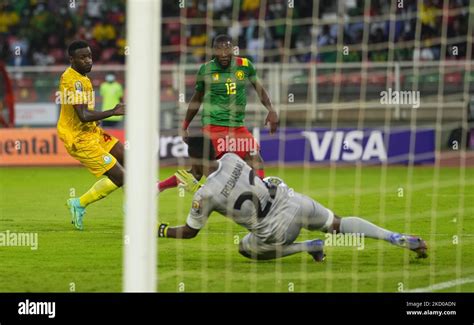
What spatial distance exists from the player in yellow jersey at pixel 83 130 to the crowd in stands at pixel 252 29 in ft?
25.8

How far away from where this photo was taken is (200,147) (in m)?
11.0

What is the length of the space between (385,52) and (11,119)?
780cm

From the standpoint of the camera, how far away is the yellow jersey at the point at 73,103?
1081 centimetres

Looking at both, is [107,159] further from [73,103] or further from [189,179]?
[189,179]

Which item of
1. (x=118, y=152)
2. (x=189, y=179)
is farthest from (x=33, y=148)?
(x=118, y=152)

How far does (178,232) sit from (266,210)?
43.7 inches

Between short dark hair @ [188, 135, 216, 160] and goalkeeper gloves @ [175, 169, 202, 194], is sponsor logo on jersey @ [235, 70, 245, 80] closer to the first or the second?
short dark hair @ [188, 135, 216, 160]

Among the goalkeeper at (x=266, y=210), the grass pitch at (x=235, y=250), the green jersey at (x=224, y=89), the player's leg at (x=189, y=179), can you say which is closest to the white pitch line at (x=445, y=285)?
the grass pitch at (x=235, y=250)

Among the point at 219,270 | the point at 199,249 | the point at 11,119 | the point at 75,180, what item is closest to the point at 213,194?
the point at 219,270

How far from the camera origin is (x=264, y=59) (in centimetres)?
2250

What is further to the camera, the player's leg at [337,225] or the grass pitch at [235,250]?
the player's leg at [337,225]

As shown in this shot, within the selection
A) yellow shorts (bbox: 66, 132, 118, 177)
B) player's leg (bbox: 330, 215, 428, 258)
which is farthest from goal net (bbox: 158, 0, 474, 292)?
player's leg (bbox: 330, 215, 428, 258)

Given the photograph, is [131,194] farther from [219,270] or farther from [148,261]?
[219,270]

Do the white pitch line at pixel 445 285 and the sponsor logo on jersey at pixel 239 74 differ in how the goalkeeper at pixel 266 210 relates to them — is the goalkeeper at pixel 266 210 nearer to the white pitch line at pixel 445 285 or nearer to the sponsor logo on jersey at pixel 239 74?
the white pitch line at pixel 445 285
